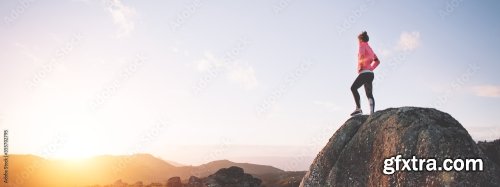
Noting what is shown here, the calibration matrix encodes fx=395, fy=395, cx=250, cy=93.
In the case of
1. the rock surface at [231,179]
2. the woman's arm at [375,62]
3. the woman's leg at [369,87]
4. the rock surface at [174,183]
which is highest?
the woman's arm at [375,62]

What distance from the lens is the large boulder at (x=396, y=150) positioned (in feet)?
26.8

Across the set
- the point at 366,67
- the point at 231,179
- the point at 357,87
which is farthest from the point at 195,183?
the point at 366,67

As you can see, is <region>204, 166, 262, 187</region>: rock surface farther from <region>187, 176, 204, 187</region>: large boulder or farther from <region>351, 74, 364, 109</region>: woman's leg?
<region>351, 74, 364, 109</region>: woman's leg

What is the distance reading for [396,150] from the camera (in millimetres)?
9008

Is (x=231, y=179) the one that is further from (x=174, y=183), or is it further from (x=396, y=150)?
(x=396, y=150)

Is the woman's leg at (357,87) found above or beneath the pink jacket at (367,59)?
beneath

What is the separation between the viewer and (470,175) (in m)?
7.80

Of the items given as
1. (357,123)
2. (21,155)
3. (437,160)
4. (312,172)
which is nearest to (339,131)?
(357,123)

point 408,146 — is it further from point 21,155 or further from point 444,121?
point 21,155

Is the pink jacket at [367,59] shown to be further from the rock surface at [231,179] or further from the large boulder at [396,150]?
the rock surface at [231,179]

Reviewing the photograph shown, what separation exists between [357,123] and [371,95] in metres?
1.12

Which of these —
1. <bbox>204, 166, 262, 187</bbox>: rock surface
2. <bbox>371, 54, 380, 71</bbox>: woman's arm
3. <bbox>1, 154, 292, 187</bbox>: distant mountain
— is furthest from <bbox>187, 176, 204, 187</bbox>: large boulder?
<bbox>1, 154, 292, 187</bbox>: distant mountain

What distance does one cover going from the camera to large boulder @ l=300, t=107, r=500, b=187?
321 inches

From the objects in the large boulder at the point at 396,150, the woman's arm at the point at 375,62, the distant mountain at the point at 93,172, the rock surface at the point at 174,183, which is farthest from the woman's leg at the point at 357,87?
the distant mountain at the point at 93,172
